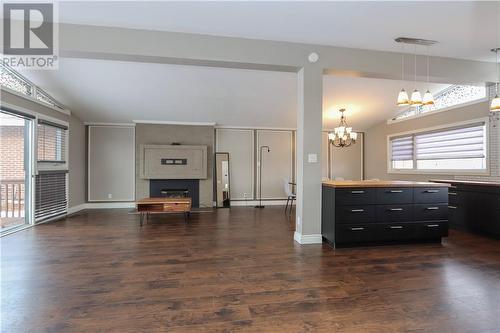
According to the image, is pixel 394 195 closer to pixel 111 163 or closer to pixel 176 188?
pixel 176 188

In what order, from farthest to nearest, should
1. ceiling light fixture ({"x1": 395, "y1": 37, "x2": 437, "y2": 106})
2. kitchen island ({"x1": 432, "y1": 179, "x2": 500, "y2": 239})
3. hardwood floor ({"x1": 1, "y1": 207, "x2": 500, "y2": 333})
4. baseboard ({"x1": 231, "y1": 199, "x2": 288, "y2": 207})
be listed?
baseboard ({"x1": 231, "y1": 199, "x2": 288, "y2": 207}) < kitchen island ({"x1": 432, "y1": 179, "x2": 500, "y2": 239}) < ceiling light fixture ({"x1": 395, "y1": 37, "x2": 437, "y2": 106}) < hardwood floor ({"x1": 1, "y1": 207, "x2": 500, "y2": 333})

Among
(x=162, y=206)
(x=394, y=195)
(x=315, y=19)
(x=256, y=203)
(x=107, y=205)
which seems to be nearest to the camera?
(x=315, y=19)

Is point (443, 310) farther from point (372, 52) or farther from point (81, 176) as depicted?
point (81, 176)

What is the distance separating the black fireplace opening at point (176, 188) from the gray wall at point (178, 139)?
0.12m

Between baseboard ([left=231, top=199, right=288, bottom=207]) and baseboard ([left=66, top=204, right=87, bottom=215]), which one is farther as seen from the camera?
baseboard ([left=231, top=199, right=288, bottom=207])

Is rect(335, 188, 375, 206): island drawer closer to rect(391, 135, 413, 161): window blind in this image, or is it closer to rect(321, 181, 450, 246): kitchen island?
rect(321, 181, 450, 246): kitchen island

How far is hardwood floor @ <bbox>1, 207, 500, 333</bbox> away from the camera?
1.81m

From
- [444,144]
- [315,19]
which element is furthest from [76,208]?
[444,144]

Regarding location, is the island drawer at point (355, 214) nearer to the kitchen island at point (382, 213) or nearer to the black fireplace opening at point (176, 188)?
the kitchen island at point (382, 213)

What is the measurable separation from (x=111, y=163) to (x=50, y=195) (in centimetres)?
177

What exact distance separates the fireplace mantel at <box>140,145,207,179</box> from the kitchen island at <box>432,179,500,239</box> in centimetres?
534

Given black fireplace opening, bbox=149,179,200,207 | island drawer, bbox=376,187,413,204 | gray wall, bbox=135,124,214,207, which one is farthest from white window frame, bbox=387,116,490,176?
black fireplace opening, bbox=149,179,200,207

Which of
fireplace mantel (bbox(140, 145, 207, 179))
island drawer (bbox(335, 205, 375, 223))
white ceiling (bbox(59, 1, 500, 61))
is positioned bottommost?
island drawer (bbox(335, 205, 375, 223))

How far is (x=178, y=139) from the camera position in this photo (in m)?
6.99
